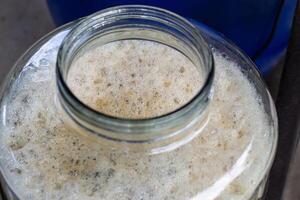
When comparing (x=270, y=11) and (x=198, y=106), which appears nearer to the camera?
(x=198, y=106)

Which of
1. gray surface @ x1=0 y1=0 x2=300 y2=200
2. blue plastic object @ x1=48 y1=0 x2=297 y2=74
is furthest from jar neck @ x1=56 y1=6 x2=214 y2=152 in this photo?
gray surface @ x1=0 y1=0 x2=300 y2=200

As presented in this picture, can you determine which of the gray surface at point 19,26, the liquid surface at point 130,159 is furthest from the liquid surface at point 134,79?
the gray surface at point 19,26

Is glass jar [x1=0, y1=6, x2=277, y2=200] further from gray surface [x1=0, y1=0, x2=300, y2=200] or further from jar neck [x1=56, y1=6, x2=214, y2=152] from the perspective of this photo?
gray surface [x1=0, y1=0, x2=300, y2=200]

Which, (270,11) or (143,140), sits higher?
(143,140)

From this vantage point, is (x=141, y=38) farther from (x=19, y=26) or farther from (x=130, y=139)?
(x=19, y=26)

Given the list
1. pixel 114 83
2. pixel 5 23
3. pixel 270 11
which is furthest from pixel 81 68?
pixel 5 23

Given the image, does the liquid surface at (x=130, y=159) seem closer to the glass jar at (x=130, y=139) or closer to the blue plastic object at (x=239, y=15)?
the glass jar at (x=130, y=139)

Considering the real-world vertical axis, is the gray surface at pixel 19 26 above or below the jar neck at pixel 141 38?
below

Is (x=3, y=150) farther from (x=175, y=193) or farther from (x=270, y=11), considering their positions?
(x=270, y=11)
